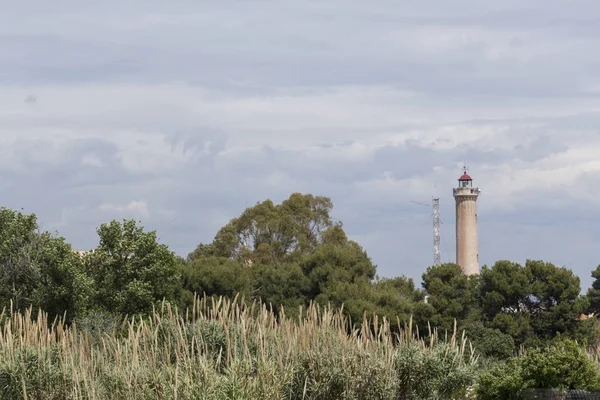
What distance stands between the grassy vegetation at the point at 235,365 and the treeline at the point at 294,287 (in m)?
9.95

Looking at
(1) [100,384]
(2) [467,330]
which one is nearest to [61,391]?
Answer: (1) [100,384]

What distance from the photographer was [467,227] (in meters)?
72.8

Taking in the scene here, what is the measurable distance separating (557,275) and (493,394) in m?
24.3

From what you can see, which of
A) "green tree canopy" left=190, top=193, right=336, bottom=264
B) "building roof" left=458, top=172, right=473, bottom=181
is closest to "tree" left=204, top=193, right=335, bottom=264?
"green tree canopy" left=190, top=193, right=336, bottom=264

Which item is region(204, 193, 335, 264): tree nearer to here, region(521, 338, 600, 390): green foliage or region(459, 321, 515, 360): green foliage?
region(459, 321, 515, 360): green foliage

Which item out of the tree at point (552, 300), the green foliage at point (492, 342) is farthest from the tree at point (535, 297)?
the green foliage at point (492, 342)

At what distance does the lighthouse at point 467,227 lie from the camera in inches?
2825

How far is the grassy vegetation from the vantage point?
A: 805 inches

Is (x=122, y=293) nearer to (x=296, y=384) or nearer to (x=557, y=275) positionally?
(x=296, y=384)

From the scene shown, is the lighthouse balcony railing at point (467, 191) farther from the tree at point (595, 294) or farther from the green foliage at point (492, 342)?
the green foliage at point (492, 342)

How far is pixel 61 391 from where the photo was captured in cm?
2197

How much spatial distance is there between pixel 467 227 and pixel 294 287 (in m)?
23.3

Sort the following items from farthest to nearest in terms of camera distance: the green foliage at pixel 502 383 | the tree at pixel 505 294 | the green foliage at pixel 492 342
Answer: the tree at pixel 505 294 → the green foliage at pixel 492 342 → the green foliage at pixel 502 383

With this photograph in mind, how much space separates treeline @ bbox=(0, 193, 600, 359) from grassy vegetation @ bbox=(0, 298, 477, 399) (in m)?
9.95
